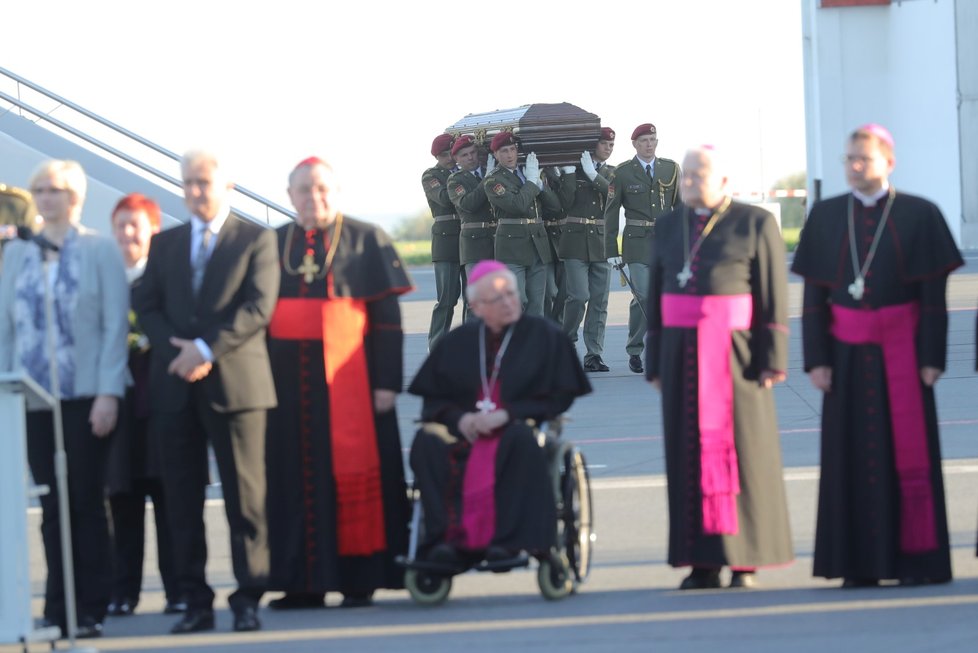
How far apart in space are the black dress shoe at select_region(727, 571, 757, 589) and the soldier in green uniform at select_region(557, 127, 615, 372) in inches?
322

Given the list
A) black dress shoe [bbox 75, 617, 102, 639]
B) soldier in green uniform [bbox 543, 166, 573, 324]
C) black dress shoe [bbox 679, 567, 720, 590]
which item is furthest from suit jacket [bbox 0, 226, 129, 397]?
soldier in green uniform [bbox 543, 166, 573, 324]

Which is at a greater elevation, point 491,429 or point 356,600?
point 491,429

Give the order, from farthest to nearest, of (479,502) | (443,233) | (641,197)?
(443,233)
(641,197)
(479,502)

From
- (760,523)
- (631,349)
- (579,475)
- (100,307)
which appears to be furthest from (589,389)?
(631,349)

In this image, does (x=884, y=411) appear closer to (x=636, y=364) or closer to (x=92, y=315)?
(x=92, y=315)

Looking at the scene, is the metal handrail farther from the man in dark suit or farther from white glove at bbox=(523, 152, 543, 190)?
the man in dark suit

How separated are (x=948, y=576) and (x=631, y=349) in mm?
8362

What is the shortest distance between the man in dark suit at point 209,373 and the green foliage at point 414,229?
85.7m

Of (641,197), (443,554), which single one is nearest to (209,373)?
(443,554)

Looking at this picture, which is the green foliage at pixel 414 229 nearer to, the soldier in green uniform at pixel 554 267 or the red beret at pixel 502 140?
the soldier in green uniform at pixel 554 267

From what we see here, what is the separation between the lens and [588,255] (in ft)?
52.2

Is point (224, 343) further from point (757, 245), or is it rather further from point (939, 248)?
point (939, 248)

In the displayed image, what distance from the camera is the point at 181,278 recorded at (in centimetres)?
700

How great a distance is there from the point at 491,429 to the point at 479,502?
323mm
